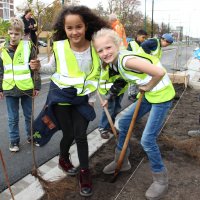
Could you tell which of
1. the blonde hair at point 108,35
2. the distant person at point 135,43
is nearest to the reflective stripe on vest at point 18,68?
the blonde hair at point 108,35

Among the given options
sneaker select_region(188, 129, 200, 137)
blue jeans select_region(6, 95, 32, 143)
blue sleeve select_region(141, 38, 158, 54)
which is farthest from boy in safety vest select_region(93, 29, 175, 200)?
sneaker select_region(188, 129, 200, 137)

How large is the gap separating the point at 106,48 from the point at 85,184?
4.04ft

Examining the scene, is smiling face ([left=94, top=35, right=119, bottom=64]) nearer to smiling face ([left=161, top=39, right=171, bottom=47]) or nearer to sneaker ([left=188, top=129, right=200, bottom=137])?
smiling face ([left=161, top=39, right=171, bottom=47])

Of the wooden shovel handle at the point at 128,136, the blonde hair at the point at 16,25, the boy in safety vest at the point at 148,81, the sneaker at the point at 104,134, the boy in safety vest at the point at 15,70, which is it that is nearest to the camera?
the boy in safety vest at the point at 148,81

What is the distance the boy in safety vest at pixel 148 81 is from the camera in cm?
249

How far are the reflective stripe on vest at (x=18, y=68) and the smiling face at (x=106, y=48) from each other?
1326 millimetres

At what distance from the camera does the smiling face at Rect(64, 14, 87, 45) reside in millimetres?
2625

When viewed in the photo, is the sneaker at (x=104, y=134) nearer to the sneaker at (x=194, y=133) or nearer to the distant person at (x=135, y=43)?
the sneaker at (x=194, y=133)

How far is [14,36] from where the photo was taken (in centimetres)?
353

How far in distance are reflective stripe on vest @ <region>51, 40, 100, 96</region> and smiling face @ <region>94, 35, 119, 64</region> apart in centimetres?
15

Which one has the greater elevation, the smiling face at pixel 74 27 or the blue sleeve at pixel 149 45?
the smiling face at pixel 74 27

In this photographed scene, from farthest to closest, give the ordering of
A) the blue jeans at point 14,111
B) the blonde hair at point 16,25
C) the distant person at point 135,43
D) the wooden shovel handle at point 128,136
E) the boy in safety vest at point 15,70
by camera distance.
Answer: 1. the distant person at point 135,43
2. the blue jeans at point 14,111
3. the boy in safety vest at point 15,70
4. the blonde hair at point 16,25
5. the wooden shovel handle at point 128,136

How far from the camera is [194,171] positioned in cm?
335

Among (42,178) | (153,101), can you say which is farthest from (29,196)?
(153,101)
